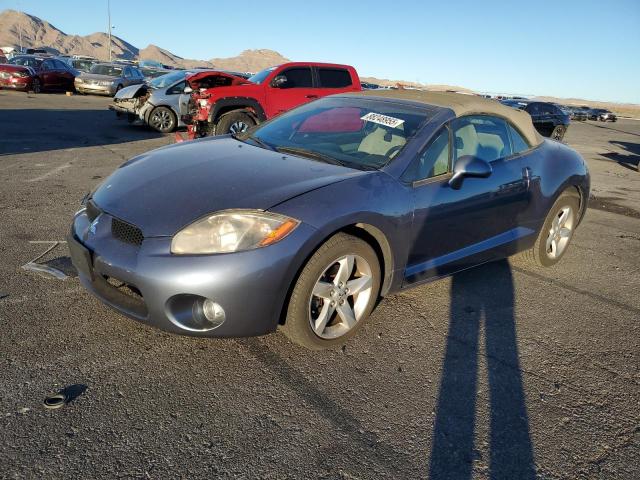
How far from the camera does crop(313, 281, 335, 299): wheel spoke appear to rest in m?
2.74

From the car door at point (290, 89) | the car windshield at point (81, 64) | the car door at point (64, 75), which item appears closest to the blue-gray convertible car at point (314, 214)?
the car door at point (290, 89)

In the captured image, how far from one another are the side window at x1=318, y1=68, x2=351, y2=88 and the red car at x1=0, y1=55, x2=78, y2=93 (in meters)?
15.9

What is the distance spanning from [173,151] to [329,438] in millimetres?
2294

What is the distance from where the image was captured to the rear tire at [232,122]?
9.64 meters

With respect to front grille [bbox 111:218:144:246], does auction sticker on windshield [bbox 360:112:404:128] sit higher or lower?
higher

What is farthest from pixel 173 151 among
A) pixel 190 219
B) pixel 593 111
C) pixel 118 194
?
pixel 593 111

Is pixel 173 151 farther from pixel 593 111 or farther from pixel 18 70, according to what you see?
pixel 593 111

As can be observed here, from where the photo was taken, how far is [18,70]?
20.3 metres

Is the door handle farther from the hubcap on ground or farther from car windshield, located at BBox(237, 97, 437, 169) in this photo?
the hubcap on ground

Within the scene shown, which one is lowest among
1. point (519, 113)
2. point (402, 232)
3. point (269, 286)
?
point (269, 286)

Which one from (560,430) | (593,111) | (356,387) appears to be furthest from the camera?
(593,111)

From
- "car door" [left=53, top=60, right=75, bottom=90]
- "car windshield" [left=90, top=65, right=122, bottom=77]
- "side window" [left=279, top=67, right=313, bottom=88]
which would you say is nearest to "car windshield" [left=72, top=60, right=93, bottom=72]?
"car door" [left=53, top=60, right=75, bottom=90]

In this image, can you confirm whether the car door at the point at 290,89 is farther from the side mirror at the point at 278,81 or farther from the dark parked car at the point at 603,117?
the dark parked car at the point at 603,117

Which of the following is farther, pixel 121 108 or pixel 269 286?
pixel 121 108
